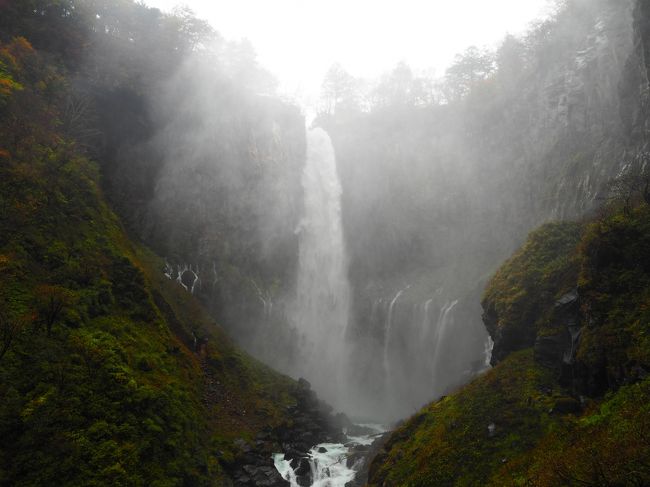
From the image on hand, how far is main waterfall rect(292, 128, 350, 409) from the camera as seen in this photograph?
1499 inches

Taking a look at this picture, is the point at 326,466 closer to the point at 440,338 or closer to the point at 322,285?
the point at 440,338

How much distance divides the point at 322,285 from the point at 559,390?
29781mm

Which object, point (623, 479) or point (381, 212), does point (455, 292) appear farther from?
point (623, 479)

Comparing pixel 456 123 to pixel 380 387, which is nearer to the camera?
pixel 380 387

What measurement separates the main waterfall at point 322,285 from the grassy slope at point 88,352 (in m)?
12.1

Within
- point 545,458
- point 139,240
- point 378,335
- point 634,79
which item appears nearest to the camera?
point 545,458

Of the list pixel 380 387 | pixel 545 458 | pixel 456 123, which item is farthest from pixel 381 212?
pixel 545 458

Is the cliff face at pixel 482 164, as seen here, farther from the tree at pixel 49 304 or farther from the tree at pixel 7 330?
the tree at pixel 7 330

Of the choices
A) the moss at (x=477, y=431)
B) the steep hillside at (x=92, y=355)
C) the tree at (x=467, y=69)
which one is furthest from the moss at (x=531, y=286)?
the tree at (x=467, y=69)

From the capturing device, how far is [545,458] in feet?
32.2

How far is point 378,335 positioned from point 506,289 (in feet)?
70.6

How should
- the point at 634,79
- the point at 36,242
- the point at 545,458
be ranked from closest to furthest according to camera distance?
the point at 545,458 < the point at 36,242 < the point at 634,79

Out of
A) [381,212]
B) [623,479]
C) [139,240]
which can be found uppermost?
[381,212]

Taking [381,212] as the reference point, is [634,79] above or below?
below
